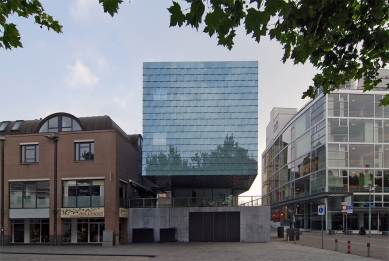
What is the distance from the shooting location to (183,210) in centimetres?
3594

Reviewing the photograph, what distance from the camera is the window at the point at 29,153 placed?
115 ft

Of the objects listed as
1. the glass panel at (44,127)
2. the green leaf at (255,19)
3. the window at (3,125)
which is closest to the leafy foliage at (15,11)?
the green leaf at (255,19)

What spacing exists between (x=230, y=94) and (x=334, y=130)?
16.9 m

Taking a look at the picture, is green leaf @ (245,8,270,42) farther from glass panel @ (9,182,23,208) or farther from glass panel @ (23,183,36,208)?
glass panel @ (9,182,23,208)

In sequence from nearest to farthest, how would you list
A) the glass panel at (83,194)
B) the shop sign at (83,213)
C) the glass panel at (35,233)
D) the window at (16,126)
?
1. the shop sign at (83,213)
2. the glass panel at (83,194)
3. the glass panel at (35,233)
4. the window at (16,126)

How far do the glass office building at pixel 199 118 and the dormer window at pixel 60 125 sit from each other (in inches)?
382

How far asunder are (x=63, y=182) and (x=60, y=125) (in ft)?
15.8

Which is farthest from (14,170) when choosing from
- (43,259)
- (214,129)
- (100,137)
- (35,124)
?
(214,129)

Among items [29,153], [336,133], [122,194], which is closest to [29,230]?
[29,153]

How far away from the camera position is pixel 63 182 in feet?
112

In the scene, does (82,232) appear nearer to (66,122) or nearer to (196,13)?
(66,122)

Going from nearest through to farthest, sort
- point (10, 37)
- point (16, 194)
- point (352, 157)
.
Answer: point (10, 37)
point (16, 194)
point (352, 157)

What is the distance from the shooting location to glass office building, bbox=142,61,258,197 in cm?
4306

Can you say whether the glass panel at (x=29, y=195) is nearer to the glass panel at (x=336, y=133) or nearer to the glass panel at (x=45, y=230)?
Result: the glass panel at (x=45, y=230)
